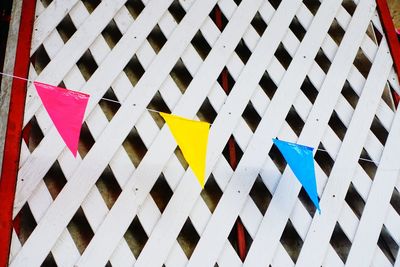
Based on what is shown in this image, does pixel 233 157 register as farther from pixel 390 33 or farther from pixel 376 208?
pixel 390 33

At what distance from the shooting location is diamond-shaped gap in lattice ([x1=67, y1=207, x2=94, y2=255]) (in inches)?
63.5

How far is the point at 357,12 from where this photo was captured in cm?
220

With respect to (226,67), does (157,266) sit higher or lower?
lower

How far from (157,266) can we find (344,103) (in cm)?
117

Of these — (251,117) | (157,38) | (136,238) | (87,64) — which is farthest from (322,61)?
(136,238)

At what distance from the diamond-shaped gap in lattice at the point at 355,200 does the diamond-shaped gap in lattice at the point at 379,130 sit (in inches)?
12.0

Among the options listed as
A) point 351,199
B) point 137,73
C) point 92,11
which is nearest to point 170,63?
point 137,73

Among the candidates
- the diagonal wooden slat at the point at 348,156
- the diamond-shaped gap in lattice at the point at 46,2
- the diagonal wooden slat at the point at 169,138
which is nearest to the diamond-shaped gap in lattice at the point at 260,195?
the diagonal wooden slat at the point at 348,156

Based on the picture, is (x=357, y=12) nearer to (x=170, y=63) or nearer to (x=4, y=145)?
(x=170, y=63)

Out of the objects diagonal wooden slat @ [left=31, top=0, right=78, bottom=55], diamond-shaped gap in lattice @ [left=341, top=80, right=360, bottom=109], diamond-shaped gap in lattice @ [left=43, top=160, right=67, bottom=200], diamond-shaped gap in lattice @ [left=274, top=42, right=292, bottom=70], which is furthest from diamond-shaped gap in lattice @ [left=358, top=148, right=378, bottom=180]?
diagonal wooden slat @ [left=31, top=0, right=78, bottom=55]

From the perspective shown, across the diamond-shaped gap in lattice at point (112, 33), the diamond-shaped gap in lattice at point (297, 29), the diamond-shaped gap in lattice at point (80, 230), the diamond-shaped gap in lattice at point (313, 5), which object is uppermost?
the diamond-shaped gap in lattice at point (313, 5)

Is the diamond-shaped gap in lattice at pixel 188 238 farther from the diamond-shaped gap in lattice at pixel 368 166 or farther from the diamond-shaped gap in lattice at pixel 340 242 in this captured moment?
the diamond-shaped gap in lattice at pixel 368 166

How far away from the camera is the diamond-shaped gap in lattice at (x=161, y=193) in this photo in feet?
5.56

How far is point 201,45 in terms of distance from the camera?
2072 millimetres
